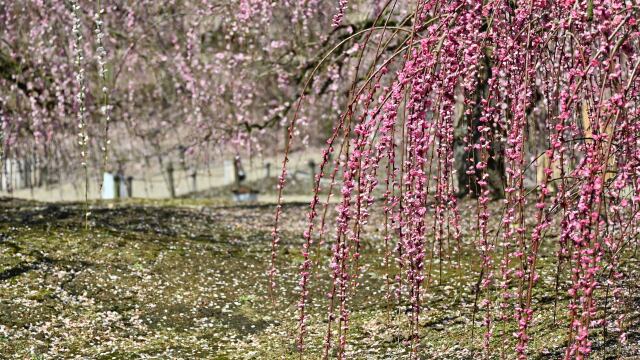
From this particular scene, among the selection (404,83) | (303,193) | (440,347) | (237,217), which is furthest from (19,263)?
(303,193)

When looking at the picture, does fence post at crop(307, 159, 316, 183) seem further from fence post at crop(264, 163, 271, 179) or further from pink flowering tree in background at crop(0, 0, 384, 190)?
pink flowering tree in background at crop(0, 0, 384, 190)

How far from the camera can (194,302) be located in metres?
8.50

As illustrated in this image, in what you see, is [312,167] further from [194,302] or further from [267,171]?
[194,302]

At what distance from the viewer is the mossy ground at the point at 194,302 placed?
7.03 m

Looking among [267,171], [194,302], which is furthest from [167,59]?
[267,171]

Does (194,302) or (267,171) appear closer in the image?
(194,302)

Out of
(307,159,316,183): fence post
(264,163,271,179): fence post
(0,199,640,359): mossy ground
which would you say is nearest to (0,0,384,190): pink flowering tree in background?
(0,199,640,359): mossy ground

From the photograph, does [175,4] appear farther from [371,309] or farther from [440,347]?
[440,347]

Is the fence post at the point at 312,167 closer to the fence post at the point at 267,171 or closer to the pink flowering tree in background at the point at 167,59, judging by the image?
the fence post at the point at 267,171

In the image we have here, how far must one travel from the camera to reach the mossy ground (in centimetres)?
703

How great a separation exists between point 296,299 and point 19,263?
2639 mm

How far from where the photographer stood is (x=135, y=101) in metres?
17.2

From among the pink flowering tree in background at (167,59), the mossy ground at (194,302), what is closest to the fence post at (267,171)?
the pink flowering tree in background at (167,59)

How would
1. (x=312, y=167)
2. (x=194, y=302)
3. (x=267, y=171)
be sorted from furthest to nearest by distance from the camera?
(x=267, y=171) < (x=312, y=167) < (x=194, y=302)
